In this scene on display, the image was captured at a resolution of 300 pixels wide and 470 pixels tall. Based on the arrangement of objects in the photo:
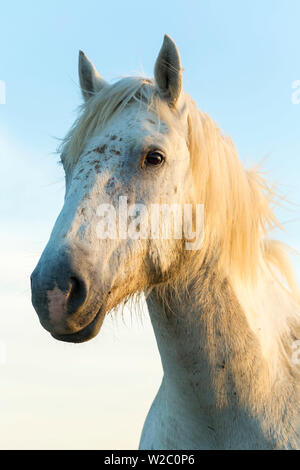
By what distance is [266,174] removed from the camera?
3982 mm

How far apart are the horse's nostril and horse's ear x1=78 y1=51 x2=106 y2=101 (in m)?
1.90

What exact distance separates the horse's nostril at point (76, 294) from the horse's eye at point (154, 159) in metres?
0.91

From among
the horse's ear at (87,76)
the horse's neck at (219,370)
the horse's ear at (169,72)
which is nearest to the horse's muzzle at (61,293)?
the horse's neck at (219,370)

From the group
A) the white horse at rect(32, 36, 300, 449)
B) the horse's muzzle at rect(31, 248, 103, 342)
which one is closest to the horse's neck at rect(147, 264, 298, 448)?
the white horse at rect(32, 36, 300, 449)

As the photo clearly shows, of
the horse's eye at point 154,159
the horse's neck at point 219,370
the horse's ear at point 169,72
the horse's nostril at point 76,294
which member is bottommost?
the horse's neck at point 219,370

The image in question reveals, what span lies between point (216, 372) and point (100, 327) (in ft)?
2.80

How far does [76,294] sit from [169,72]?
170 cm

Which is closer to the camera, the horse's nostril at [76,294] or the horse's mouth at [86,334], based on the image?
the horse's nostril at [76,294]

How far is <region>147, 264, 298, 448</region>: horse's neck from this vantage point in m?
2.97

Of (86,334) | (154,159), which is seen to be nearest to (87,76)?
(154,159)

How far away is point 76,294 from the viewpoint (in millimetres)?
2479

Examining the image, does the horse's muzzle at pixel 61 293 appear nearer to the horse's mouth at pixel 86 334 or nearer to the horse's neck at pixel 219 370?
the horse's mouth at pixel 86 334

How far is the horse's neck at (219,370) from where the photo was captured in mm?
2967

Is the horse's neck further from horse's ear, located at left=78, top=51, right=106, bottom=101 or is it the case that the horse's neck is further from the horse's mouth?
horse's ear, located at left=78, top=51, right=106, bottom=101
